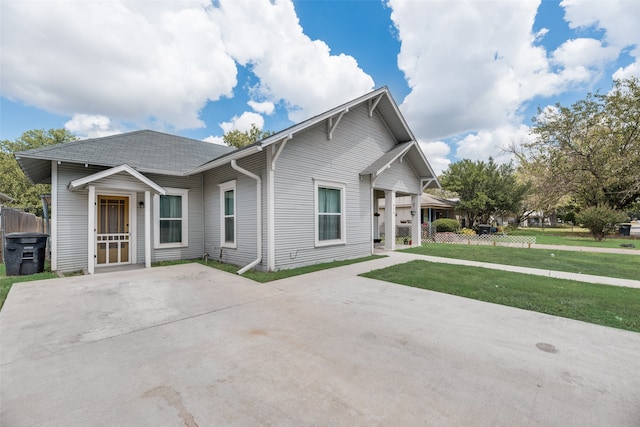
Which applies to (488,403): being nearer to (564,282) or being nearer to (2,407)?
(2,407)

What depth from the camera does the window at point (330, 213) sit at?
27.3ft

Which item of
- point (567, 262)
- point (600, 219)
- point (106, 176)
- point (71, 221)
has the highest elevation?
point (106, 176)

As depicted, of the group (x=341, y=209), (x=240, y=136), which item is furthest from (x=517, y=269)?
(x=240, y=136)

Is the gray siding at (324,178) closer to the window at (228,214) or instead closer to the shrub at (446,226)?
the window at (228,214)

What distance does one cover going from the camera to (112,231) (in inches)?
322

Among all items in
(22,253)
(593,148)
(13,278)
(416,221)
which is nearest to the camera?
(13,278)

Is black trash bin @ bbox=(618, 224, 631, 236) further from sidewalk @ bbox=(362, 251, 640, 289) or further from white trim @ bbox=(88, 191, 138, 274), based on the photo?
white trim @ bbox=(88, 191, 138, 274)

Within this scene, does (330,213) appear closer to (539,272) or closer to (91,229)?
(539,272)

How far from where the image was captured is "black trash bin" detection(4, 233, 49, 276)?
265 inches

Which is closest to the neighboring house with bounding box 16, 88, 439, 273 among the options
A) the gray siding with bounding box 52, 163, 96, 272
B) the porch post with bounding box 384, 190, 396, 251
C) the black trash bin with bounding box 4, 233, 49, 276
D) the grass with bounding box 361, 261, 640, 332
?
the gray siding with bounding box 52, 163, 96, 272

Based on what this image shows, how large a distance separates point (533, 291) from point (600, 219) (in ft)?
56.2

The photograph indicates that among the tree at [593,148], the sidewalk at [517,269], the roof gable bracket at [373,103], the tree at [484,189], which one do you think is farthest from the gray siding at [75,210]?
the tree at [593,148]

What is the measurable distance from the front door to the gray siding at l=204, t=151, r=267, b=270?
2.38 metres

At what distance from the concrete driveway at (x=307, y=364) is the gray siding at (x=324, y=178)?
9.50ft
